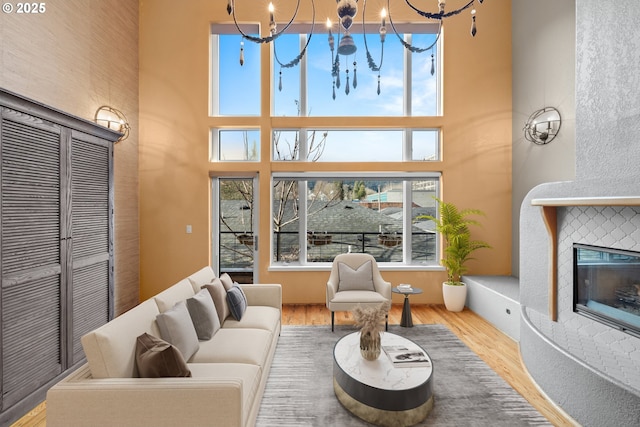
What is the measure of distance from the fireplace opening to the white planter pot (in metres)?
1.67

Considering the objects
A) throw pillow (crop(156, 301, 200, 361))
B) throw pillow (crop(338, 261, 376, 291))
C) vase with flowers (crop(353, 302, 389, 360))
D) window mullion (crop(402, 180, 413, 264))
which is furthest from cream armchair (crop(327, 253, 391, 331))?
throw pillow (crop(156, 301, 200, 361))

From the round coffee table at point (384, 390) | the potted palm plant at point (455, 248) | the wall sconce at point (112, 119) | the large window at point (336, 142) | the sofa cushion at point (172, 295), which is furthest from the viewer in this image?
the large window at point (336, 142)

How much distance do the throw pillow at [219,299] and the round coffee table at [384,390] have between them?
3.84 feet

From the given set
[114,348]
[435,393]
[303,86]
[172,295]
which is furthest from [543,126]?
[114,348]

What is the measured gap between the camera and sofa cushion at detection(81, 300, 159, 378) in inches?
66.4

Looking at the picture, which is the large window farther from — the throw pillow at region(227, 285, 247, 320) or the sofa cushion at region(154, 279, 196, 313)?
the sofa cushion at region(154, 279, 196, 313)

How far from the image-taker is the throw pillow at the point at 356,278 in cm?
406

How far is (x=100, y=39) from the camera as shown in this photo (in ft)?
12.8

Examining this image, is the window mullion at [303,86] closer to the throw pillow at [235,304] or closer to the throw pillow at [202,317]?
the throw pillow at [235,304]

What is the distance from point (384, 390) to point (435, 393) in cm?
Answer: 76

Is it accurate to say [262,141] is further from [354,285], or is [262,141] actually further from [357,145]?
[354,285]

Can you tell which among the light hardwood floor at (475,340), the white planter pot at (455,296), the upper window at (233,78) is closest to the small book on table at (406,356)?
the light hardwood floor at (475,340)

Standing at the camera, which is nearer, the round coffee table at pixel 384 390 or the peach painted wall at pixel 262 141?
the round coffee table at pixel 384 390

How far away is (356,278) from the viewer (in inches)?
161
